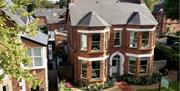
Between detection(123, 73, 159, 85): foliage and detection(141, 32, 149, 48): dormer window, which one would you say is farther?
detection(123, 73, 159, 85): foliage

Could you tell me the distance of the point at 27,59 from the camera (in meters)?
15.2

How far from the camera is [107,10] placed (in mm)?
29781

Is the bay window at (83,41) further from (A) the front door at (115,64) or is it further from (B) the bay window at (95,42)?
(A) the front door at (115,64)

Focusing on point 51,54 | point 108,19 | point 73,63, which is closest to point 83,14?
point 108,19

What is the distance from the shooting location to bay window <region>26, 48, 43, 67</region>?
23797 mm

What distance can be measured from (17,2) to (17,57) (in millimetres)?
3329

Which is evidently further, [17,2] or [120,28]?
[120,28]

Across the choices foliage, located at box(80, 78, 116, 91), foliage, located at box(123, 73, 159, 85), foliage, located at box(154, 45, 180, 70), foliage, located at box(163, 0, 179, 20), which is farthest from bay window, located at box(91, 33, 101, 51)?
foliage, located at box(163, 0, 179, 20)

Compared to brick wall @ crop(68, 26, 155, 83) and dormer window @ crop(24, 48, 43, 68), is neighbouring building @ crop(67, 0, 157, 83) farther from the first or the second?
dormer window @ crop(24, 48, 43, 68)

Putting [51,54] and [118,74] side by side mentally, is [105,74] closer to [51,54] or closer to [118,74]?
[118,74]

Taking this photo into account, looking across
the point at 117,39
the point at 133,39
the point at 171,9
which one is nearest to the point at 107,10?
the point at 117,39

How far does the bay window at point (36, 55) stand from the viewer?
2380 centimetres

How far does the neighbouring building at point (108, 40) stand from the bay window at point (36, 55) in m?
4.60

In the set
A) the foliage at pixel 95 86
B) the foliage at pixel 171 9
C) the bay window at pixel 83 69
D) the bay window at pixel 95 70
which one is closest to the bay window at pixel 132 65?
the foliage at pixel 95 86
